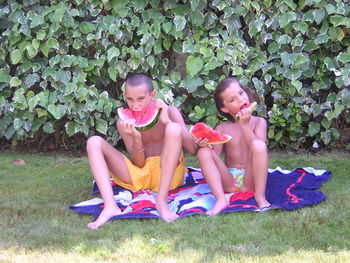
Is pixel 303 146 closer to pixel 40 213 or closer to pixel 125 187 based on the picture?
pixel 125 187

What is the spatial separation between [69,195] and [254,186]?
1535 millimetres

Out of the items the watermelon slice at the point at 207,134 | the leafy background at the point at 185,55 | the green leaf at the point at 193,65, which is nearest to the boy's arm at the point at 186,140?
the watermelon slice at the point at 207,134

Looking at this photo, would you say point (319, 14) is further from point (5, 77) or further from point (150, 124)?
point (5, 77)

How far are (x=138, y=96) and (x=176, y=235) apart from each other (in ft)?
3.90

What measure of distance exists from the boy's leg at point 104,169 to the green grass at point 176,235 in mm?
124

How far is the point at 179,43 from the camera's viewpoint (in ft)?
19.7

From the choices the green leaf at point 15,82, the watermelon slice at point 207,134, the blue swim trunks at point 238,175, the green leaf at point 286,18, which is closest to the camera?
the watermelon slice at point 207,134

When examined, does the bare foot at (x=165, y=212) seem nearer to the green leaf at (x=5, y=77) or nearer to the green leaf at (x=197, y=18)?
the green leaf at (x=197, y=18)

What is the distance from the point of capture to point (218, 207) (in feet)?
13.2

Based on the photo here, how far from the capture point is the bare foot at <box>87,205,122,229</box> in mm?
3841

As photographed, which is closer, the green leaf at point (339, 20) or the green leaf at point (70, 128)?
the green leaf at point (339, 20)

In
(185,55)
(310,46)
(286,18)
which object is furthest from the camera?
(185,55)

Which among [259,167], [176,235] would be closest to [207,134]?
[259,167]

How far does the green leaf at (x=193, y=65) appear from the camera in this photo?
584 cm
